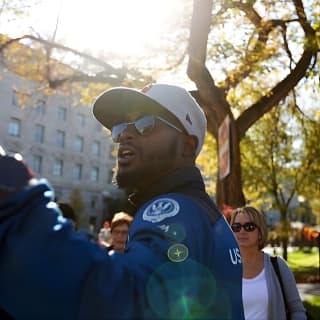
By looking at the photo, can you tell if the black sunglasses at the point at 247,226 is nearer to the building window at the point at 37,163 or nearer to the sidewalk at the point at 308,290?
the sidewalk at the point at 308,290

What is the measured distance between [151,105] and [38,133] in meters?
53.7

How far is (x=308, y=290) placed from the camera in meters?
14.3

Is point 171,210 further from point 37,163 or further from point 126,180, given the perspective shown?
point 37,163

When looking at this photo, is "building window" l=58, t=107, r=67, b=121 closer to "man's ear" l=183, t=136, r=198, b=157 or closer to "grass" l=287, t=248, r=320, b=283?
"grass" l=287, t=248, r=320, b=283

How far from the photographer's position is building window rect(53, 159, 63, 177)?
55.6 meters

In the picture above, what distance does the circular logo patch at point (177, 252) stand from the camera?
3.99ft

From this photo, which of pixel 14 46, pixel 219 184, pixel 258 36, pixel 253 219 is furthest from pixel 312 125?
pixel 253 219

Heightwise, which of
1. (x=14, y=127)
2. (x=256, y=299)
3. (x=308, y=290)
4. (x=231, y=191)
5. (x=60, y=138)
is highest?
(x=14, y=127)

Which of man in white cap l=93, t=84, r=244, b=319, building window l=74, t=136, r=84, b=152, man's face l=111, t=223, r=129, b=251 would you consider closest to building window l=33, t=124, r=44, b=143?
building window l=74, t=136, r=84, b=152

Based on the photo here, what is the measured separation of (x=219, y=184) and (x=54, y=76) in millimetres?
5374

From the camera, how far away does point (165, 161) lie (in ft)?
5.22

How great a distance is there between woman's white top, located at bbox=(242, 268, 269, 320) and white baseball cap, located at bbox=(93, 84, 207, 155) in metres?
2.52

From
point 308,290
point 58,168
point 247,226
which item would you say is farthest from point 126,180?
point 58,168

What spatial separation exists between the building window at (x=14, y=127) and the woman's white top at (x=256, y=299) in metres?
47.7
